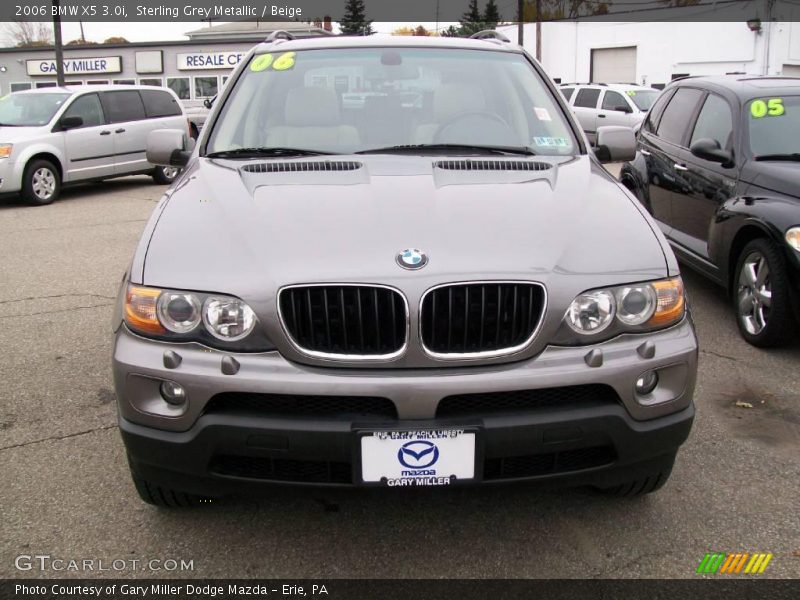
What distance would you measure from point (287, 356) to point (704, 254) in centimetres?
410

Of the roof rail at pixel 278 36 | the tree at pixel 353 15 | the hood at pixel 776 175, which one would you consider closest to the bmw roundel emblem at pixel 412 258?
the roof rail at pixel 278 36

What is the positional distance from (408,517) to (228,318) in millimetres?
1080

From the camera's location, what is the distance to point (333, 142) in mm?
3242

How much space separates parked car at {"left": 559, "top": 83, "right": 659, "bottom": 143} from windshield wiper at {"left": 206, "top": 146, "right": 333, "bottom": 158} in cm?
1437

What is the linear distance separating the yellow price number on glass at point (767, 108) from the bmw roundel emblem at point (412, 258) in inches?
154

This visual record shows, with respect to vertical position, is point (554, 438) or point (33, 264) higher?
point (554, 438)

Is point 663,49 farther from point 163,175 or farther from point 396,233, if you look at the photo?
point 396,233

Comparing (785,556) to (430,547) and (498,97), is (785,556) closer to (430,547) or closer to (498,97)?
(430,547)

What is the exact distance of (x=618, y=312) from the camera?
2.28 metres

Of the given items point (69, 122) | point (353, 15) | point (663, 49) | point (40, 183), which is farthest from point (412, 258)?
point (353, 15)

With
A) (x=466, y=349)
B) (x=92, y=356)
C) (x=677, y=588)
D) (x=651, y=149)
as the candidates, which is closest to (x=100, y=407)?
(x=92, y=356)

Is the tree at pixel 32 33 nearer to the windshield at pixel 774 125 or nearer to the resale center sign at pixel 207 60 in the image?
the resale center sign at pixel 207 60

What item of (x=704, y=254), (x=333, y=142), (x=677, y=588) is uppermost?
(x=333, y=142)

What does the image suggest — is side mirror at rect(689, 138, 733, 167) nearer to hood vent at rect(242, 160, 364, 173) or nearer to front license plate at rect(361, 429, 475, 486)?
hood vent at rect(242, 160, 364, 173)
